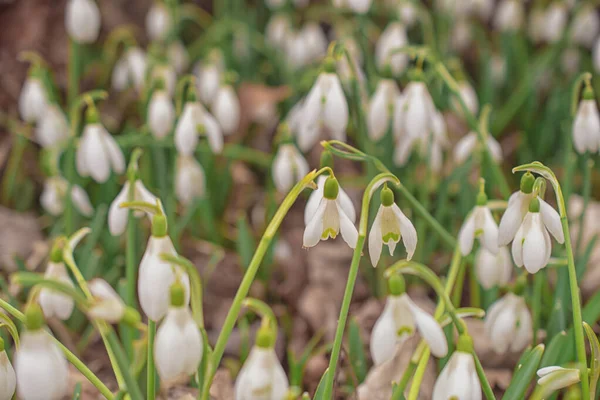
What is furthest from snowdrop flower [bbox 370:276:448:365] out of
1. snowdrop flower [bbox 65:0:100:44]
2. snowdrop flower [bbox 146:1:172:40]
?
snowdrop flower [bbox 146:1:172:40]

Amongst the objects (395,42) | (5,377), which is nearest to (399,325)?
(5,377)

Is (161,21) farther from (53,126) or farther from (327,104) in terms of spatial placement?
(327,104)

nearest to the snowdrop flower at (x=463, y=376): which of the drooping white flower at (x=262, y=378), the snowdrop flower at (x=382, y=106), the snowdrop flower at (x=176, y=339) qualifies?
the drooping white flower at (x=262, y=378)

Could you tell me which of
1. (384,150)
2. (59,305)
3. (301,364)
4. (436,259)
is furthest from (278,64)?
(59,305)

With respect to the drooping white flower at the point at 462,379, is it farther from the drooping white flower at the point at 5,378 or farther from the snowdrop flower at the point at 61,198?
the snowdrop flower at the point at 61,198

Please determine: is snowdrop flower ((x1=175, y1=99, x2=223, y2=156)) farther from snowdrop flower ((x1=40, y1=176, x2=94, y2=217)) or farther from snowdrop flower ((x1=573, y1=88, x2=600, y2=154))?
snowdrop flower ((x1=573, y1=88, x2=600, y2=154))

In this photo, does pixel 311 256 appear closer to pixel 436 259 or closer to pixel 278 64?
pixel 436 259
